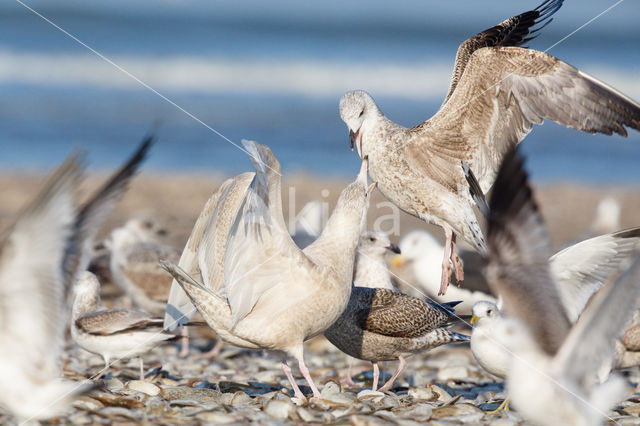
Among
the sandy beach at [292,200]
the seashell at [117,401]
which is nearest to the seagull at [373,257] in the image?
the seashell at [117,401]

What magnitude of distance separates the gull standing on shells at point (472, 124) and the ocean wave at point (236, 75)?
79.9ft

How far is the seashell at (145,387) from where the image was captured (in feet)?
16.3

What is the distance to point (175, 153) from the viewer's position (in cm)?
1881

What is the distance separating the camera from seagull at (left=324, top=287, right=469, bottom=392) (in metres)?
5.77

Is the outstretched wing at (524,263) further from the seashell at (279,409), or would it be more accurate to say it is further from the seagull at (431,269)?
the seagull at (431,269)

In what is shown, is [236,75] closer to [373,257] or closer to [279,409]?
[373,257]

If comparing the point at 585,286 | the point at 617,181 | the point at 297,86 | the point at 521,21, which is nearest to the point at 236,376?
the point at 585,286

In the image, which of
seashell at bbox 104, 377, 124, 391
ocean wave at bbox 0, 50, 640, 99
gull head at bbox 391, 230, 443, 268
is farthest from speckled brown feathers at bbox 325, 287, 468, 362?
ocean wave at bbox 0, 50, 640, 99

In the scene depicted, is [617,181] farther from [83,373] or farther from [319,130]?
[83,373]

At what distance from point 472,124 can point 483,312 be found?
5.38 feet

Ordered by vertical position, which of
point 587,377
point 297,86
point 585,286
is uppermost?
point 297,86

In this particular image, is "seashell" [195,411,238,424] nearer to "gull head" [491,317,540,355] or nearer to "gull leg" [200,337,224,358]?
"gull head" [491,317,540,355]

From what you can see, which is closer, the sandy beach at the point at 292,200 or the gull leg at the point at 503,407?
the gull leg at the point at 503,407

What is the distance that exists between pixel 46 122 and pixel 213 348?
16.3 meters
